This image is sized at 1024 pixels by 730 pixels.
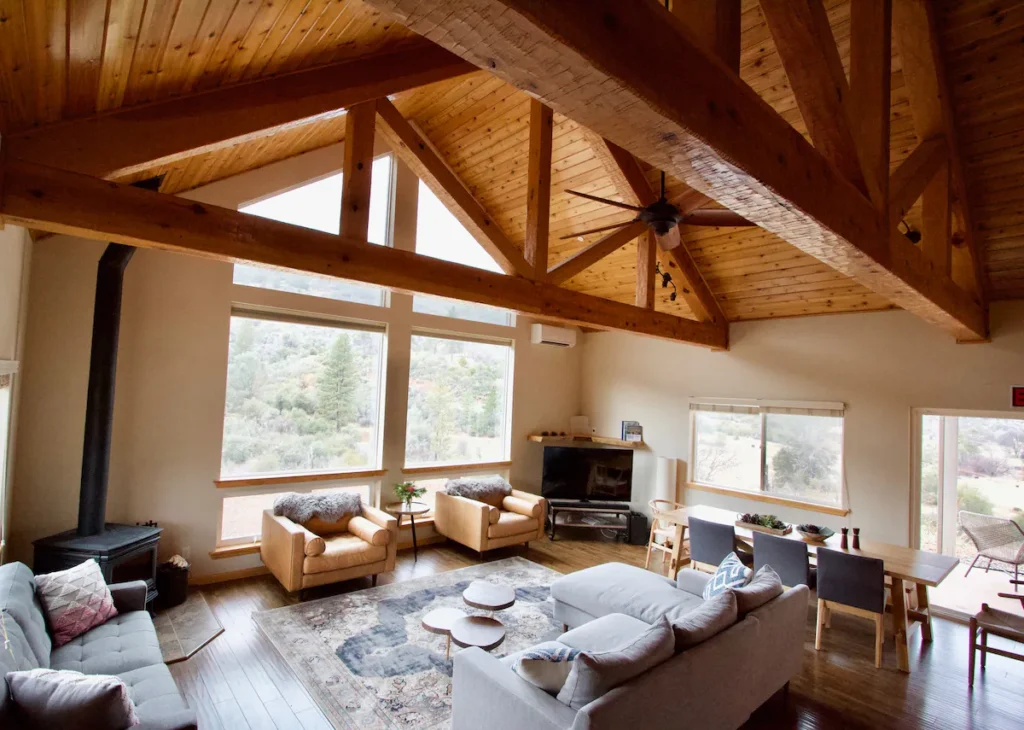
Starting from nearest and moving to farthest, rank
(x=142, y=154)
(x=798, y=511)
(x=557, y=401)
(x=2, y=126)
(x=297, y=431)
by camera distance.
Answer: (x=2, y=126) < (x=142, y=154) < (x=297, y=431) < (x=798, y=511) < (x=557, y=401)

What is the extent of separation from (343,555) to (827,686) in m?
3.92

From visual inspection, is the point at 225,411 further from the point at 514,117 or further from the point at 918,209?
the point at 918,209

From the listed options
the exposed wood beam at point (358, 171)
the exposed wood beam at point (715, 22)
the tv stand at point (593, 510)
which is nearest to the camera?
the exposed wood beam at point (715, 22)

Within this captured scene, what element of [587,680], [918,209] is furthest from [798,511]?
[587,680]

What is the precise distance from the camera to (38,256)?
407 cm

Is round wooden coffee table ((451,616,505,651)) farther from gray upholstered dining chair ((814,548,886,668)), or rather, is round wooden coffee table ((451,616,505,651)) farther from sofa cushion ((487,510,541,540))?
gray upholstered dining chair ((814,548,886,668))

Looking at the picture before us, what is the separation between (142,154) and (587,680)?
336 centimetres

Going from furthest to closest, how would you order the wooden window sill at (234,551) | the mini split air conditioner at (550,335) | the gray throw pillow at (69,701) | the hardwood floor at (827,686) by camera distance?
the mini split air conditioner at (550,335) < the wooden window sill at (234,551) < the hardwood floor at (827,686) < the gray throw pillow at (69,701)

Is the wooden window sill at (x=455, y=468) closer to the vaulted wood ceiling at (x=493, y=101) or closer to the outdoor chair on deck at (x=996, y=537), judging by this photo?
the vaulted wood ceiling at (x=493, y=101)

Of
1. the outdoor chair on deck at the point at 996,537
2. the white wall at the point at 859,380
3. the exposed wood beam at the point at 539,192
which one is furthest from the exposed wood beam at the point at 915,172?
the outdoor chair on deck at the point at 996,537

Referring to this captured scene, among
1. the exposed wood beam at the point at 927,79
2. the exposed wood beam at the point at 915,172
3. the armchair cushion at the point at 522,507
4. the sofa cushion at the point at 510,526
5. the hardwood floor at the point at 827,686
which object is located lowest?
the hardwood floor at the point at 827,686

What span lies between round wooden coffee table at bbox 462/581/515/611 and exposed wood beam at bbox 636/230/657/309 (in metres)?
3.20

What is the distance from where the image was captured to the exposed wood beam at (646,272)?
216 inches

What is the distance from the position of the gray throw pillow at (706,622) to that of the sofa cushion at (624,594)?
0.67 meters
